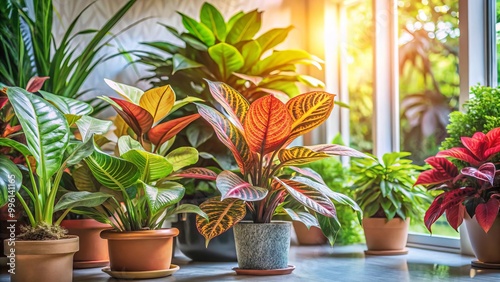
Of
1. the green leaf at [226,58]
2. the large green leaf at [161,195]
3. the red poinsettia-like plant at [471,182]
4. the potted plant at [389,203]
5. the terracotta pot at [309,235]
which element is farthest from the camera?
the terracotta pot at [309,235]

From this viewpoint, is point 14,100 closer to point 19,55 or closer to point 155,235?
point 155,235

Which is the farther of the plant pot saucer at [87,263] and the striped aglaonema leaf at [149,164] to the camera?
the plant pot saucer at [87,263]

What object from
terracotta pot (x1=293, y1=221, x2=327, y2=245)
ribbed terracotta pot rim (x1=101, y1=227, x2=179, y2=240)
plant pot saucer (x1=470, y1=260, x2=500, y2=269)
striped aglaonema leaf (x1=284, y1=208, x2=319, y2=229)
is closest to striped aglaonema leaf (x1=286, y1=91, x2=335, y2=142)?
striped aglaonema leaf (x1=284, y1=208, x2=319, y2=229)

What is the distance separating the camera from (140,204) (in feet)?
6.10

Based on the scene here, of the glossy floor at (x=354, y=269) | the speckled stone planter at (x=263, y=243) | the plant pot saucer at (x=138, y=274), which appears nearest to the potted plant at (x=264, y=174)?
the speckled stone planter at (x=263, y=243)

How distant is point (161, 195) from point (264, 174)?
336 mm

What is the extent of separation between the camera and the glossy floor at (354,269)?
71.7 inches

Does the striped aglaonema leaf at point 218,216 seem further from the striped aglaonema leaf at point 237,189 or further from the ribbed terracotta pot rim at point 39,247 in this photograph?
the ribbed terracotta pot rim at point 39,247

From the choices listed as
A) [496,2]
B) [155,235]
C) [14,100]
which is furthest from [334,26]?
[14,100]

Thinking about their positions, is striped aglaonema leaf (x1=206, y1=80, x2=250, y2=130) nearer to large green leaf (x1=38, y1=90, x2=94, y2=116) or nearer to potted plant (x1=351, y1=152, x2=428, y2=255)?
Result: large green leaf (x1=38, y1=90, x2=94, y2=116)

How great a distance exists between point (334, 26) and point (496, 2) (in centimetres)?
91

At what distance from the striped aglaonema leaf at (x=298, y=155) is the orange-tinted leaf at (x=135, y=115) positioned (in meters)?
0.40

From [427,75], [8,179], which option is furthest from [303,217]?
[427,75]

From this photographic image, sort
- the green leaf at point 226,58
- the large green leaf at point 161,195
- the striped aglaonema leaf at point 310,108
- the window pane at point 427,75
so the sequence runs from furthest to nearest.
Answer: the window pane at point 427,75 → the green leaf at point 226,58 → the striped aglaonema leaf at point 310,108 → the large green leaf at point 161,195
